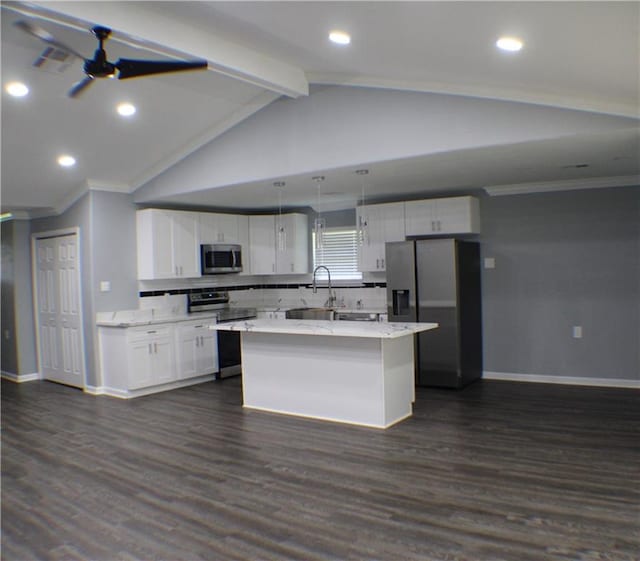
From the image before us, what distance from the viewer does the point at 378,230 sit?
22.3 ft

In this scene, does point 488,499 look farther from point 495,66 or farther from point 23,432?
point 23,432

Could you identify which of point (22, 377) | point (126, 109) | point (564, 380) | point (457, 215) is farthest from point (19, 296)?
point (564, 380)

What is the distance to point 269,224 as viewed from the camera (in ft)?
25.4

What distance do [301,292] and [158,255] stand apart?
2.24 metres

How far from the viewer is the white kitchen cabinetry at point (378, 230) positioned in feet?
21.9

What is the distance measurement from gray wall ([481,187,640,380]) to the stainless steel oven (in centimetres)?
310

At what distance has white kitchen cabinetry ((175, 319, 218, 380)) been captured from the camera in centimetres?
651

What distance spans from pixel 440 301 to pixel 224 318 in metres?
2.78

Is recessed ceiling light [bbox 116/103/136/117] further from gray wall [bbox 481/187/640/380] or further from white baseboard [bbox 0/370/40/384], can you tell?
white baseboard [bbox 0/370/40/384]

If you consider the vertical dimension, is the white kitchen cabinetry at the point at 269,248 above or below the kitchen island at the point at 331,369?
above

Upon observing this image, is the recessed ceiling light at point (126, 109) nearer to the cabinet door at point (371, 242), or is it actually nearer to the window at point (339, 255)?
the cabinet door at point (371, 242)

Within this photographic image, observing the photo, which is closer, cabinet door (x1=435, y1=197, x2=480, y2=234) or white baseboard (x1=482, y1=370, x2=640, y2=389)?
white baseboard (x1=482, y1=370, x2=640, y2=389)

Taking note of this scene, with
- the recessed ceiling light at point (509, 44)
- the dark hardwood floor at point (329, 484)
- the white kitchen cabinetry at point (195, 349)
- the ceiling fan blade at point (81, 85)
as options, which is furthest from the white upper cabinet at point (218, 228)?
the recessed ceiling light at point (509, 44)

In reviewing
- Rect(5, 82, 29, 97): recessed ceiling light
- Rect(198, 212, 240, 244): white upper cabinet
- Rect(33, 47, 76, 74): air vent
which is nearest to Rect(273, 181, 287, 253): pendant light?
Rect(198, 212, 240, 244): white upper cabinet
